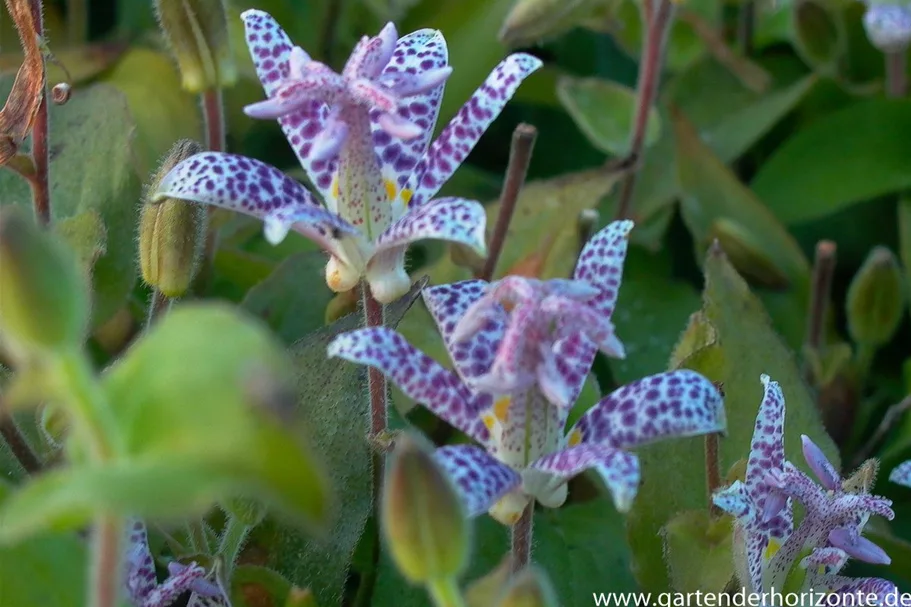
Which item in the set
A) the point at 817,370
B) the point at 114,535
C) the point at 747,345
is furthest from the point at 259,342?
the point at 817,370

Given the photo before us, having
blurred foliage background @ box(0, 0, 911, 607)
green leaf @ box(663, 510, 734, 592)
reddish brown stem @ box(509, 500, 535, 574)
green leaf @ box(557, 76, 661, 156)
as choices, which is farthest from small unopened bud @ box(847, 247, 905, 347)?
reddish brown stem @ box(509, 500, 535, 574)

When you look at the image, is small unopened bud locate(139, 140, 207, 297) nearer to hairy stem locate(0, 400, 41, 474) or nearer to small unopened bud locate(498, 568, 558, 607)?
hairy stem locate(0, 400, 41, 474)

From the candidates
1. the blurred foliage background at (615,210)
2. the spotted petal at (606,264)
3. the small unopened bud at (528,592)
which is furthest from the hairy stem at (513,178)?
the small unopened bud at (528,592)

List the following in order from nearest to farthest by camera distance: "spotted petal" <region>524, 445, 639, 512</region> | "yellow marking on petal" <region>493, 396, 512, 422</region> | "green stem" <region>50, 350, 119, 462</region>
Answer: "green stem" <region>50, 350, 119, 462</region> → "spotted petal" <region>524, 445, 639, 512</region> → "yellow marking on petal" <region>493, 396, 512, 422</region>

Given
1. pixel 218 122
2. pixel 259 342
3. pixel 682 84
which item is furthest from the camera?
pixel 682 84

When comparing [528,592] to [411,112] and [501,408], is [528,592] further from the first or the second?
[411,112]

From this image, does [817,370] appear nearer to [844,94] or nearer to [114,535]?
[844,94]
